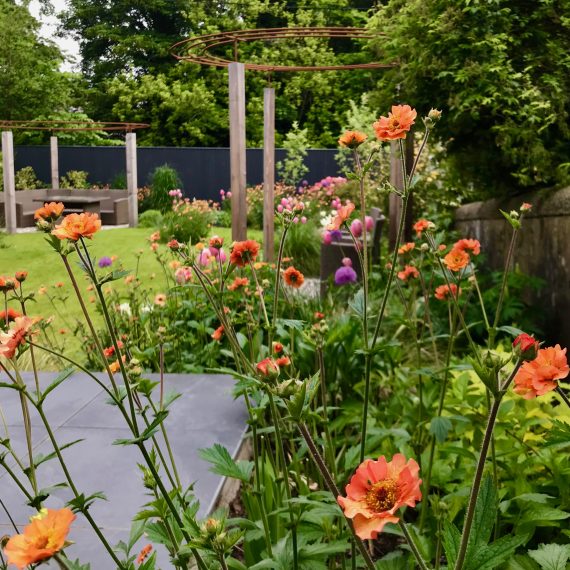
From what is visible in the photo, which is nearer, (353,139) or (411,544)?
(411,544)

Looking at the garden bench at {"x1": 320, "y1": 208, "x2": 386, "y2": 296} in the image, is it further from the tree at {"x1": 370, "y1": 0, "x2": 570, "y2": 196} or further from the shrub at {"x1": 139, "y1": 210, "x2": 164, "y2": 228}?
the shrub at {"x1": 139, "y1": 210, "x2": 164, "y2": 228}

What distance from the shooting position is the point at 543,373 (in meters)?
0.65

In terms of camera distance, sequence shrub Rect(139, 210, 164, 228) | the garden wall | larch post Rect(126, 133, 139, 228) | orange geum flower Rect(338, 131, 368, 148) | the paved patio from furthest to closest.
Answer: larch post Rect(126, 133, 139, 228), shrub Rect(139, 210, 164, 228), the garden wall, the paved patio, orange geum flower Rect(338, 131, 368, 148)

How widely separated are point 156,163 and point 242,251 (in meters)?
10.8

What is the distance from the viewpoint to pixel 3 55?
37.5ft

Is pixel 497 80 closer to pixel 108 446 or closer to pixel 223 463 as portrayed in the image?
pixel 108 446

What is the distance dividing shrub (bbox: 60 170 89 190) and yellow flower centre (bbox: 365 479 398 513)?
11.8 m

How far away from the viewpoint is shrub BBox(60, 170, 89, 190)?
11578mm

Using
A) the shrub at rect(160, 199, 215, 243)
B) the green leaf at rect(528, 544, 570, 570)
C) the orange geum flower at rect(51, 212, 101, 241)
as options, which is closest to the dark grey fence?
the shrub at rect(160, 199, 215, 243)

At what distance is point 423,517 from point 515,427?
49cm

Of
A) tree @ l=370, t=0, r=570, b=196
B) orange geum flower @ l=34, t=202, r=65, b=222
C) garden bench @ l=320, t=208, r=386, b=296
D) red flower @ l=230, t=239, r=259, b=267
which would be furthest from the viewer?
garden bench @ l=320, t=208, r=386, b=296

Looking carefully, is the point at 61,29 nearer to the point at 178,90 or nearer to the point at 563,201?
the point at 178,90

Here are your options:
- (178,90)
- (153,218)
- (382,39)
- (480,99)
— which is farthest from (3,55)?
(480,99)

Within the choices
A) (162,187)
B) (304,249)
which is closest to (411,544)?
(304,249)
